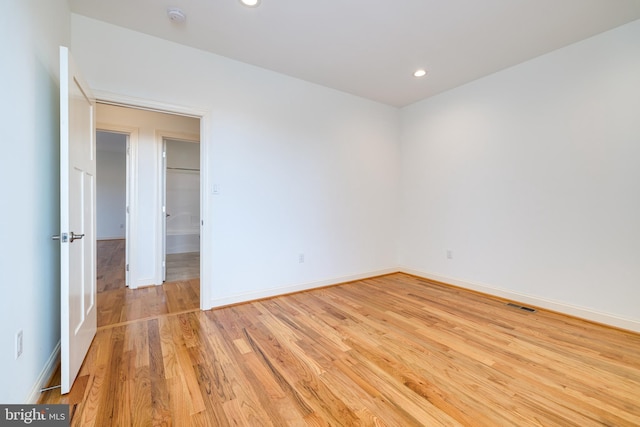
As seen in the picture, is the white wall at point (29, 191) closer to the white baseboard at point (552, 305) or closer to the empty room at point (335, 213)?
the empty room at point (335, 213)

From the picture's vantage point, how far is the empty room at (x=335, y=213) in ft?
4.93

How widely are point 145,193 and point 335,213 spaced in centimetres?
258

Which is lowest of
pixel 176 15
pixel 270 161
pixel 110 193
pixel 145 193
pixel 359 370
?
pixel 359 370

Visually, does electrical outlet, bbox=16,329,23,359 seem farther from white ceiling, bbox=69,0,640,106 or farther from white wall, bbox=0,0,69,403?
white ceiling, bbox=69,0,640,106

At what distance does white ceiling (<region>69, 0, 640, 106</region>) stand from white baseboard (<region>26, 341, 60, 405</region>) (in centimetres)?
264

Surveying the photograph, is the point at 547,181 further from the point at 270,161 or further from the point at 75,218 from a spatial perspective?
the point at 75,218

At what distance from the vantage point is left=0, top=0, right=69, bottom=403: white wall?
1.20 m

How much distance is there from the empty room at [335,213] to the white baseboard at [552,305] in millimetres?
20

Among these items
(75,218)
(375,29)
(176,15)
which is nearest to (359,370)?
(75,218)

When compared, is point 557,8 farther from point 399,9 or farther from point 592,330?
point 592,330

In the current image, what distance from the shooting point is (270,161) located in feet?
10.5

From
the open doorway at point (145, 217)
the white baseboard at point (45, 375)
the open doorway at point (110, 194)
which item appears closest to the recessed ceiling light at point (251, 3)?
the open doorway at point (145, 217)

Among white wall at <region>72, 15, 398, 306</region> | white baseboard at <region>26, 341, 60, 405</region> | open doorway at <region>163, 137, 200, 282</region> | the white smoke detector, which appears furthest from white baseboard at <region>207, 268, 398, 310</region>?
open doorway at <region>163, 137, 200, 282</region>

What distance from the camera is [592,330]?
243cm
